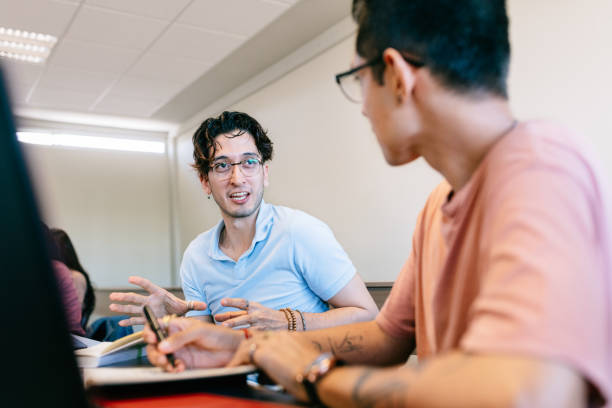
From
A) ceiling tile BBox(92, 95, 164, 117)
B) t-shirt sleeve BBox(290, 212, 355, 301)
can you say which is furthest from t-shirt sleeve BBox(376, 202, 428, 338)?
ceiling tile BBox(92, 95, 164, 117)

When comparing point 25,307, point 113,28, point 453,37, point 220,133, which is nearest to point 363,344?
point 453,37

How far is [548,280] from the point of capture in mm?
528

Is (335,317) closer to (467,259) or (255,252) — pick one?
(255,252)

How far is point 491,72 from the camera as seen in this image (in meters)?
0.79

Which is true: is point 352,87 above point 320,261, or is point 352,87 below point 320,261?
above

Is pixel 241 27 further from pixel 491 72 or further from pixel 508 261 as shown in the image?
pixel 508 261

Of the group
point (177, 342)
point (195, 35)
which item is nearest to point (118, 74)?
point (195, 35)

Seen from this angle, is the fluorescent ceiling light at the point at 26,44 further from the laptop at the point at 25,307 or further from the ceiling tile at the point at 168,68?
the laptop at the point at 25,307

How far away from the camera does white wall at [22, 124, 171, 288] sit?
22.1 ft

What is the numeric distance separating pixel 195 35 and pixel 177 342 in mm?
3613

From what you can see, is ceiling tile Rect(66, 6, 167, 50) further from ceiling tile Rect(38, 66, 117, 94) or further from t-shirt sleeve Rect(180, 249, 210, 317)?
t-shirt sleeve Rect(180, 249, 210, 317)

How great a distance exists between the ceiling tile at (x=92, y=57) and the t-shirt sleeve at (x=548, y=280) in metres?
4.30

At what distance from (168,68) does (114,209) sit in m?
2.82

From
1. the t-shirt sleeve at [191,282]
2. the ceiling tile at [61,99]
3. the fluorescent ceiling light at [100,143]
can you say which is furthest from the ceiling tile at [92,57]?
the t-shirt sleeve at [191,282]
